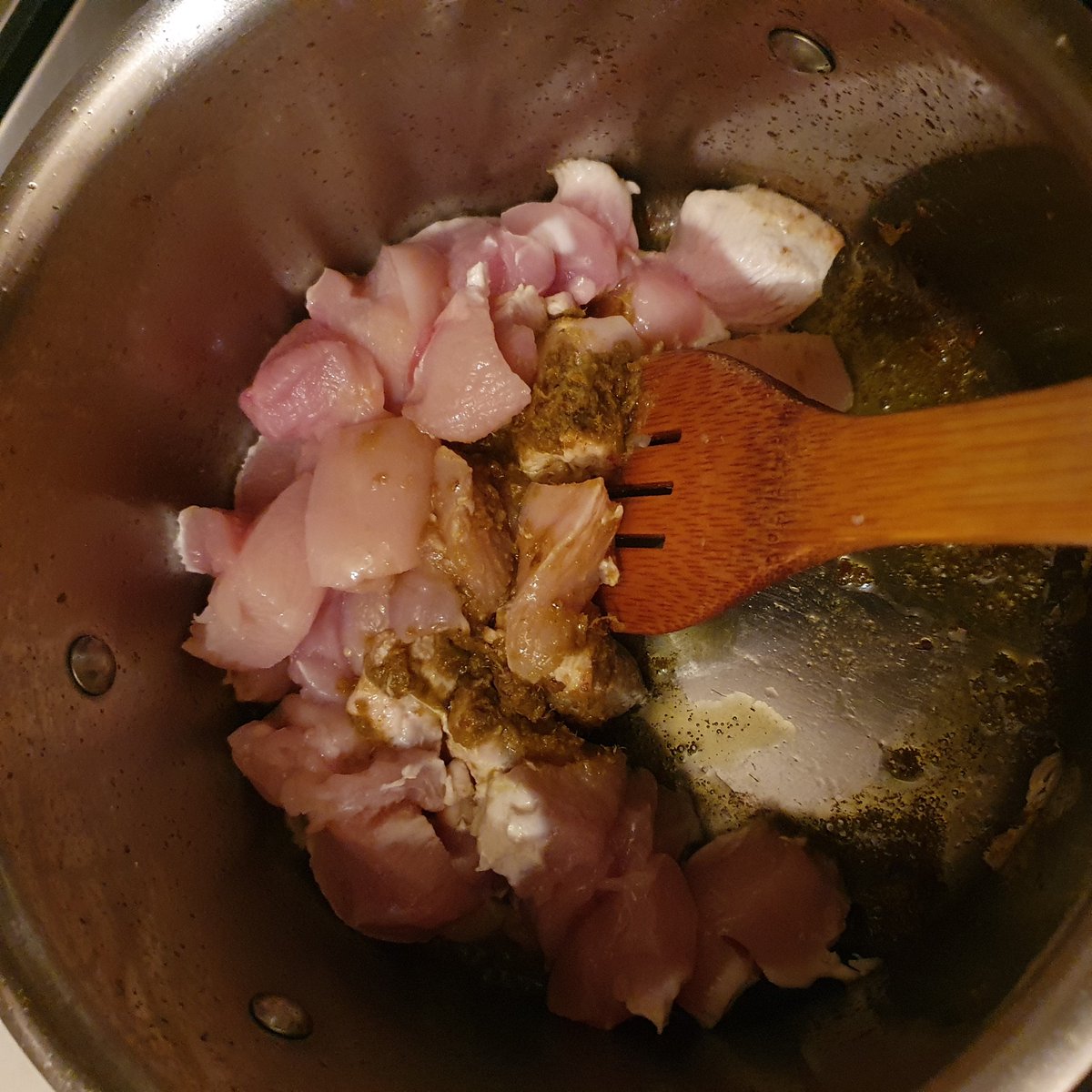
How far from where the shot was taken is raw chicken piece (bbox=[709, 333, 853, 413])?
4.92 feet

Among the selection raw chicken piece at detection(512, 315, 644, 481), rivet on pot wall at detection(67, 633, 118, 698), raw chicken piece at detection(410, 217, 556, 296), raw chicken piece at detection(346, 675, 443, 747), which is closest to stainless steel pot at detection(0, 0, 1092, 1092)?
rivet on pot wall at detection(67, 633, 118, 698)

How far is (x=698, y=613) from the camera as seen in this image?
4.30 ft

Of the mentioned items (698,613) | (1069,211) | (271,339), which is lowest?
(698,613)

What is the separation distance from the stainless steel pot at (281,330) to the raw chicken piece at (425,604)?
35cm

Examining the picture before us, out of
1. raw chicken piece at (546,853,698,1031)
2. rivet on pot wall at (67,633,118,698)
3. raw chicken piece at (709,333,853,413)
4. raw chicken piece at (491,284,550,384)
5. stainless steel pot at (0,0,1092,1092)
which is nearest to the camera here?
stainless steel pot at (0,0,1092,1092)

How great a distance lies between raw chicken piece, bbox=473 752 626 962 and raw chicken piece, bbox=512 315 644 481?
0.49 m

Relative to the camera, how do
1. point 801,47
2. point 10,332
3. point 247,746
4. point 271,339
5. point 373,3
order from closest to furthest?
point 10,332, point 373,3, point 801,47, point 247,746, point 271,339

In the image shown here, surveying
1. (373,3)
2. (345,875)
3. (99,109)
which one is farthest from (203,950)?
(373,3)

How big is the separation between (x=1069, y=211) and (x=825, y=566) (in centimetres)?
66

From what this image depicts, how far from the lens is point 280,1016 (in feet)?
3.88

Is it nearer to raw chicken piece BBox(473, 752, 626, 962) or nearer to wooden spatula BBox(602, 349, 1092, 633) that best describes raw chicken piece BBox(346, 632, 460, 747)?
raw chicken piece BBox(473, 752, 626, 962)

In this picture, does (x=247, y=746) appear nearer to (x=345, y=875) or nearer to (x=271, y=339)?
(x=345, y=875)

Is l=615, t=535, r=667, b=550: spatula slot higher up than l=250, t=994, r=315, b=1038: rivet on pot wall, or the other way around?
l=615, t=535, r=667, b=550: spatula slot

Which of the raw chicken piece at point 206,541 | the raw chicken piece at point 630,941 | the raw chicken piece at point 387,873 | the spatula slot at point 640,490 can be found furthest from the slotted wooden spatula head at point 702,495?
the raw chicken piece at point 206,541
